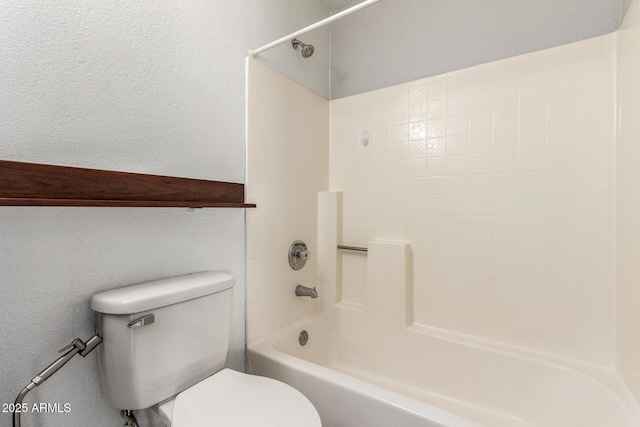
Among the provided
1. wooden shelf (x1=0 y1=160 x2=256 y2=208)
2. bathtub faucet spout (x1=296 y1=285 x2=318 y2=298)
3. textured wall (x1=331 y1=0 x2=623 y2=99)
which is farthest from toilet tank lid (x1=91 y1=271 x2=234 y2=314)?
textured wall (x1=331 y1=0 x2=623 y2=99)

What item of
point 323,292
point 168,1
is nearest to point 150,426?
point 323,292

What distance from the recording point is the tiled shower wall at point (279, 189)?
1.44 m

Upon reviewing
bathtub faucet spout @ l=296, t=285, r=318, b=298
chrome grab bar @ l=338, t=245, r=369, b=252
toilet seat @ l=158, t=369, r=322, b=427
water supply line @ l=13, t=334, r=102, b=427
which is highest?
chrome grab bar @ l=338, t=245, r=369, b=252

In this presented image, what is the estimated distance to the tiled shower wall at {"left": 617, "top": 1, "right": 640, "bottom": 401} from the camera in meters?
1.03

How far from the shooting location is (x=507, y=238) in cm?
144

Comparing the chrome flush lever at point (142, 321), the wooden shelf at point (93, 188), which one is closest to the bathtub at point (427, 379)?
the chrome flush lever at point (142, 321)

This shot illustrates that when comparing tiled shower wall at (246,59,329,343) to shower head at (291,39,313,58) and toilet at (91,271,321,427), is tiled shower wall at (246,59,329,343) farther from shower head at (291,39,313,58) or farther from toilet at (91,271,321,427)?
toilet at (91,271,321,427)

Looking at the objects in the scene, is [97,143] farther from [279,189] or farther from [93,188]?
[279,189]

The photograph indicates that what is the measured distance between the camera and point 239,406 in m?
0.94

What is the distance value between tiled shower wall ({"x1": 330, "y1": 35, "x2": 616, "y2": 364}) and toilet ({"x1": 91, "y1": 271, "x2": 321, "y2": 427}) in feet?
3.31

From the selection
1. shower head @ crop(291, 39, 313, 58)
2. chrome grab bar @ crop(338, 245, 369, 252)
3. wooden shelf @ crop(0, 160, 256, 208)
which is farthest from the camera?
chrome grab bar @ crop(338, 245, 369, 252)

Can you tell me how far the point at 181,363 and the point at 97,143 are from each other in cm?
77

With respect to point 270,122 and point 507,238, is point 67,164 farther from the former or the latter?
point 507,238

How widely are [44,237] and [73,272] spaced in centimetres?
13
